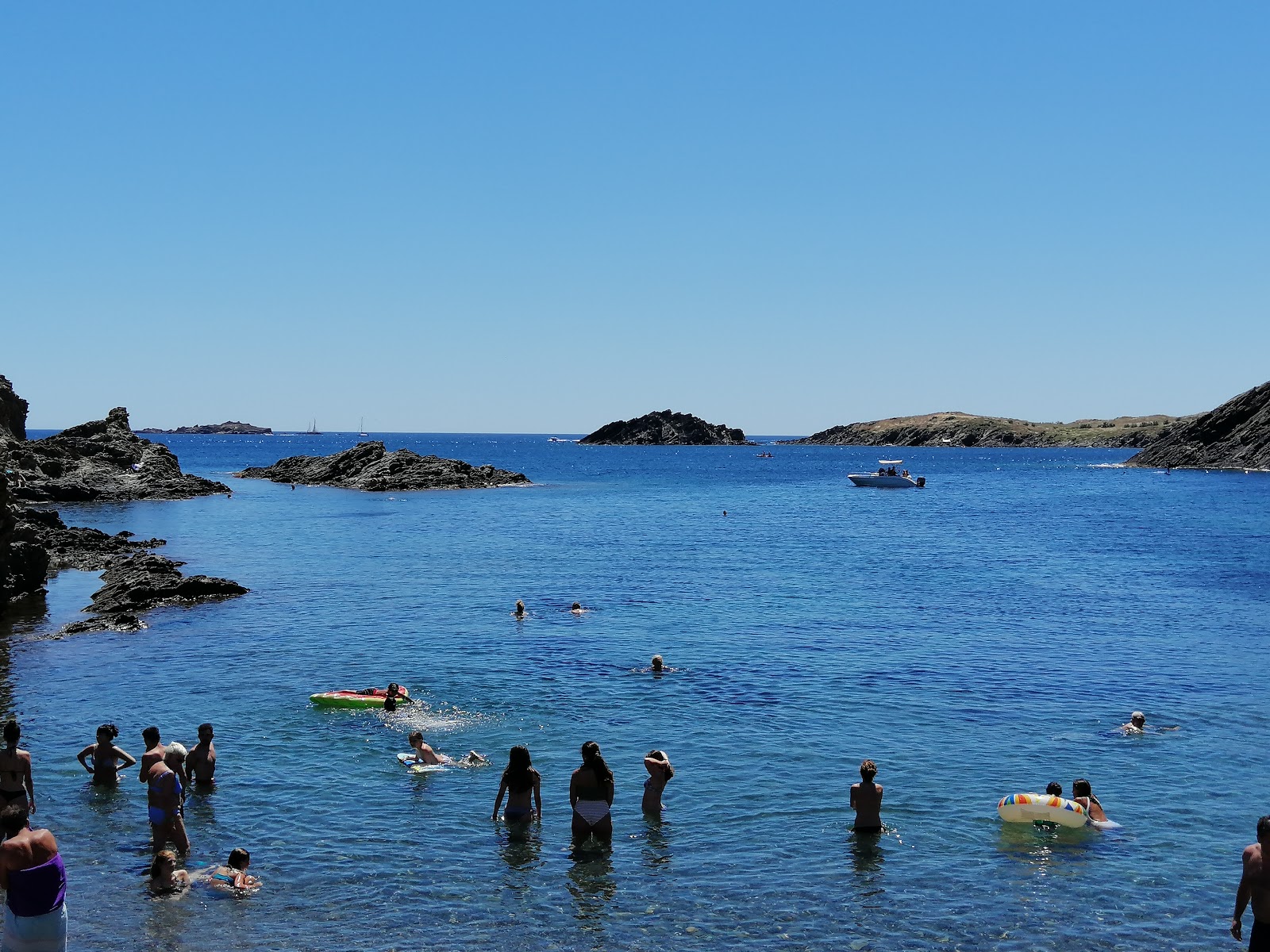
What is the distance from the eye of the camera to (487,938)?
15758mm

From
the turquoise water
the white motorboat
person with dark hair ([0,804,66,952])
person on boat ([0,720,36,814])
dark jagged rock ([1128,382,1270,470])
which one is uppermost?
dark jagged rock ([1128,382,1270,470])

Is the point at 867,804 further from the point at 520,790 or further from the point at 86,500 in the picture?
the point at 86,500

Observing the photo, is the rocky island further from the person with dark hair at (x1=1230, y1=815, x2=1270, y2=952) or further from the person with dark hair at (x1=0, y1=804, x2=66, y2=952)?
the person with dark hair at (x1=1230, y1=815, x2=1270, y2=952)

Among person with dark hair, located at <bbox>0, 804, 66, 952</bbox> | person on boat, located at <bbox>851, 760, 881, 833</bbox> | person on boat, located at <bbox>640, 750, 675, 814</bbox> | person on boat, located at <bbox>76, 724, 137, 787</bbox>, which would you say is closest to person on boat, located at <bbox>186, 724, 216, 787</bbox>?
person on boat, located at <bbox>76, 724, 137, 787</bbox>

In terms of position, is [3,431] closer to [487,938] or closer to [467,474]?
[467,474]

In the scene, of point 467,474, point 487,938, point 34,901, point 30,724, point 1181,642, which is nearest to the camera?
point 34,901

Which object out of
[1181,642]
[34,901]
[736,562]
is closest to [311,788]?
[34,901]

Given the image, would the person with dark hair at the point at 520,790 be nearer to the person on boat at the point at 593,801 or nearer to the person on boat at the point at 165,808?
the person on boat at the point at 593,801

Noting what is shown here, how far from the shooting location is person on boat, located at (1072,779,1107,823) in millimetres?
20688

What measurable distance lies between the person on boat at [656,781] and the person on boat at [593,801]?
1585 millimetres

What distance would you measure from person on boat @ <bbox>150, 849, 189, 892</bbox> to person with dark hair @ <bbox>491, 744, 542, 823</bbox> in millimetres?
5443

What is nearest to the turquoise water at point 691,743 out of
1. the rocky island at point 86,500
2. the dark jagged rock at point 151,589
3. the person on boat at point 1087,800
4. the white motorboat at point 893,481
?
the person on boat at point 1087,800

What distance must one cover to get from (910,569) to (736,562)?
32.5 feet

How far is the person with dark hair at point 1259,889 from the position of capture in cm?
1277
